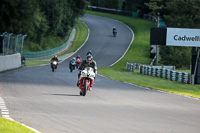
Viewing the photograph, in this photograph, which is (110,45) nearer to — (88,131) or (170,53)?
(170,53)

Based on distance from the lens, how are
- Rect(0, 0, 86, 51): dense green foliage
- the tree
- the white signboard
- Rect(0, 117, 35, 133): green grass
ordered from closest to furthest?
Rect(0, 117, 35, 133): green grass, the white signboard, the tree, Rect(0, 0, 86, 51): dense green foliage

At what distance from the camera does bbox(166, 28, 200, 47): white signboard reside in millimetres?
34406

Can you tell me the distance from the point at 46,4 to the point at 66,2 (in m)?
6.58

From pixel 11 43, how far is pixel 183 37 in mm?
13718

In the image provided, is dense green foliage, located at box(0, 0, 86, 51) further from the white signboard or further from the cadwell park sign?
the white signboard

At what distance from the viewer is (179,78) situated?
35.8 m

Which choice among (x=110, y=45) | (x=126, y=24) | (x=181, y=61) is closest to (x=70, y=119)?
(x=181, y=61)

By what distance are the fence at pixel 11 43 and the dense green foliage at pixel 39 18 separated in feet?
54.7

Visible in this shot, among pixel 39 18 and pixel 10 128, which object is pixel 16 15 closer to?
pixel 39 18

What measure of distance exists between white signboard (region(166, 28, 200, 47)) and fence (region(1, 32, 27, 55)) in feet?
39.9

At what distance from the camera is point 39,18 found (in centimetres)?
6962

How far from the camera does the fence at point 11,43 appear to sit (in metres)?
37.2

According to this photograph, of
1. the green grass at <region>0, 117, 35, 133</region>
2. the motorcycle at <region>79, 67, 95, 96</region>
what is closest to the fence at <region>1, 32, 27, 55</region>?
the motorcycle at <region>79, 67, 95, 96</region>

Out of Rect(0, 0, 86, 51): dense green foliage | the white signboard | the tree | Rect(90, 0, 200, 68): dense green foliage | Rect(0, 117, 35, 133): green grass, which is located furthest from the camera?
Rect(90, 0, 200, 68): dense green foliage
